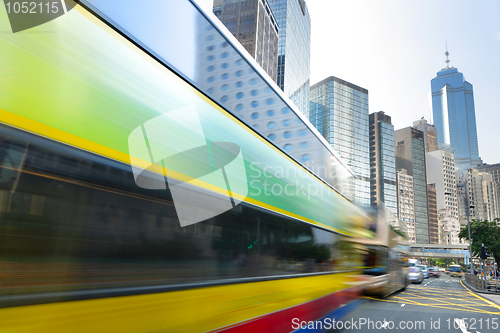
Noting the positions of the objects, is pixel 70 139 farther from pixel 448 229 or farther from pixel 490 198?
pixel 490 198

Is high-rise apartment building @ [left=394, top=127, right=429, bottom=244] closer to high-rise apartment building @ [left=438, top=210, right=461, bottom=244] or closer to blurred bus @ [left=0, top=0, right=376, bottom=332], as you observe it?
high-rise apartment building @ [left=438, top=210, right=461, bottom=244]

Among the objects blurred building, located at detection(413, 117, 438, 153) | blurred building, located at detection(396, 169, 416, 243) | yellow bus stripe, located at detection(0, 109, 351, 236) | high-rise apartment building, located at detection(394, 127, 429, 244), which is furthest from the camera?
blurred building, located at detection(413, 117, 438, 153)

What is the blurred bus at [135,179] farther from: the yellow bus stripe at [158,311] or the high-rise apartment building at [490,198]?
the high-rise apartment building at [490,198]

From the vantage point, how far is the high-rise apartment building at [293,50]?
8731cm

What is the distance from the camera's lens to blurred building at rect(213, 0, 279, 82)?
238 feet

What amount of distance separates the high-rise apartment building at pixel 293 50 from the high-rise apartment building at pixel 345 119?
31.8 ft

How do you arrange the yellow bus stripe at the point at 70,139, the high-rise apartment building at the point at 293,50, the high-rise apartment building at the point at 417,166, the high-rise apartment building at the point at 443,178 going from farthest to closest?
the high-rise apartment building at the point at 443,178 → the high-rise apartment building at the point at 417,166 → the high-rise apartment building at the point at 293,50 → the yellow bus stripe at the point at 70,139

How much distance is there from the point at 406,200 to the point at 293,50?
75.4 meters

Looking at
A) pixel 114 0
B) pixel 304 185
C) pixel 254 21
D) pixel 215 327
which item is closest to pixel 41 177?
pixel 114 0

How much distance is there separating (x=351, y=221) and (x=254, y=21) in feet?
240

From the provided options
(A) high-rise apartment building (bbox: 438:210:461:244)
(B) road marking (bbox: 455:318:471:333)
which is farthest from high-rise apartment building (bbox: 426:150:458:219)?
(B) road marking (bbox: 455:318:471:333)

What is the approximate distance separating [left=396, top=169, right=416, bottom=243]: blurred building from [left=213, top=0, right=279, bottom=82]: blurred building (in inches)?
2971

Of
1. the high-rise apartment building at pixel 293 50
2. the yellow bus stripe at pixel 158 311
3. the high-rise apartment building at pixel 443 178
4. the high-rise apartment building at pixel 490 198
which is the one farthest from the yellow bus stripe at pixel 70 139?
the high-rise apartment building at pixel 490 198

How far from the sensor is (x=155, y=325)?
6.00ft
